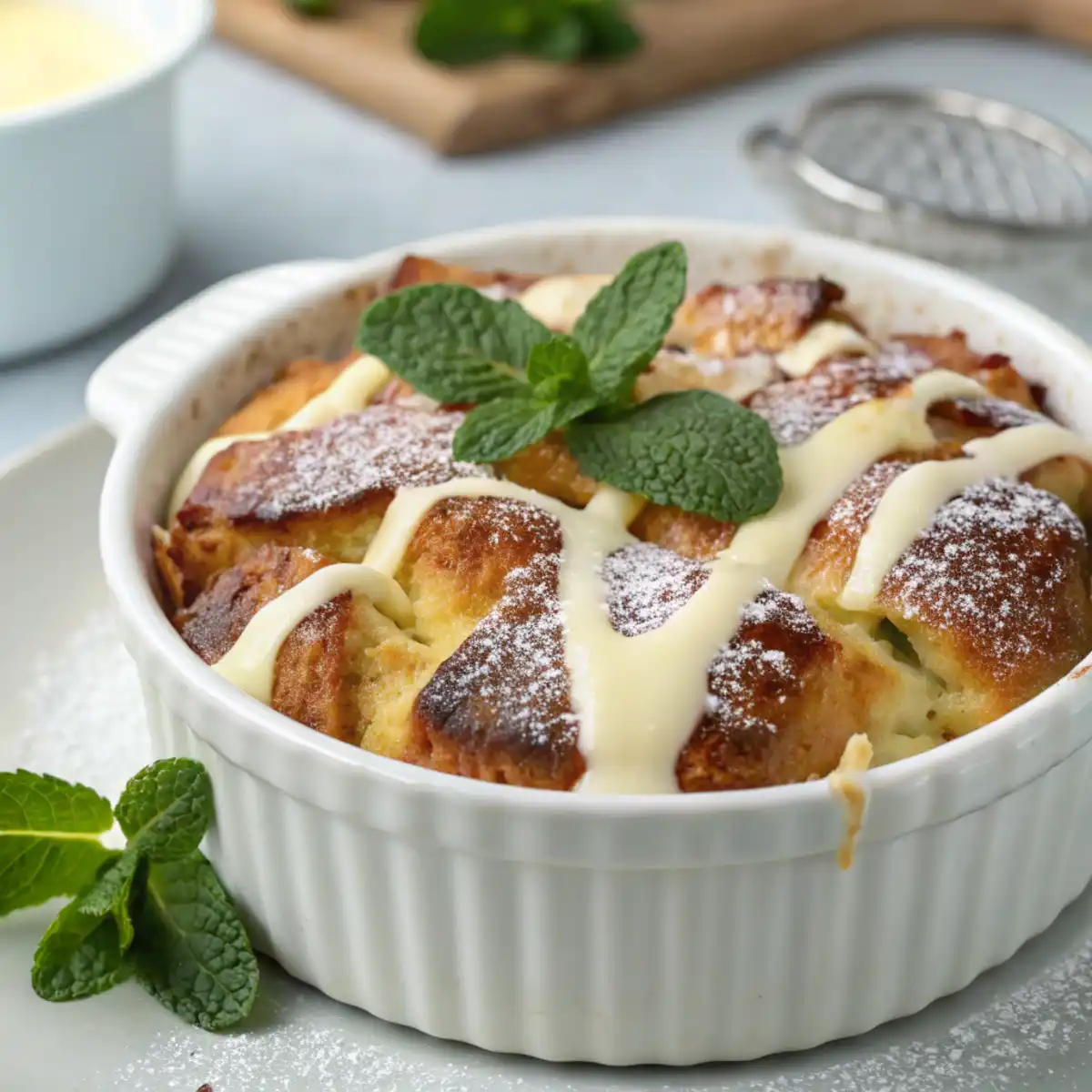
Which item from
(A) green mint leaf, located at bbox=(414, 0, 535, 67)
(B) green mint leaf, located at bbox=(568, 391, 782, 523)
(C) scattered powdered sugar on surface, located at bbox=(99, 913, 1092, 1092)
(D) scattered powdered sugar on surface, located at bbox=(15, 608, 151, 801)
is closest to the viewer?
(C) scattered powdered sugar on surface, located at bbox=(99, 913, 1092, 1092)

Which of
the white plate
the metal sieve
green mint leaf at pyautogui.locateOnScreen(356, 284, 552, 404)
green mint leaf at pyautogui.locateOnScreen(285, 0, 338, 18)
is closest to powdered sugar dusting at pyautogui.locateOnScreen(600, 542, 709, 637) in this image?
green mint leaf at pyautogui.locateOnScreen(356, 284, 552, 404)

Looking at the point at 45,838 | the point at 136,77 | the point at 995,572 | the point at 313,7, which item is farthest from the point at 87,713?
the point at 313,7

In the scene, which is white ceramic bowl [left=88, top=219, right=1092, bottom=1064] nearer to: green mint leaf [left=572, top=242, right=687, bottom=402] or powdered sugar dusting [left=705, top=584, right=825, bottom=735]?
powdered sugar dusting [left=705, top=584, right=825, bottom=735]

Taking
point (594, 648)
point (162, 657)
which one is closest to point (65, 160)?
point (162, 657)

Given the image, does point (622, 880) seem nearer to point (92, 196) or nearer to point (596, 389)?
point (596, 389)

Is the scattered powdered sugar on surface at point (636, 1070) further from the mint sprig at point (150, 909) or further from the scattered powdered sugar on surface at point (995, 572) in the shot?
the scattered powdered sugar on surface at point (995, 572)

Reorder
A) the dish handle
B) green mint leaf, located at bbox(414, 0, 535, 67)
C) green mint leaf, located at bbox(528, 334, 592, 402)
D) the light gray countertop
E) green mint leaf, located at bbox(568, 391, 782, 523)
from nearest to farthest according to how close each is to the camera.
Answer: green mint leaf, located at bbox(568, 391, 782, 523) → green mint leaf, located at bbox(528, 334, 592, 402) → the dish handle → the light gray countertop → green mint leaf, located at bbox(414, 0, 535, 67)

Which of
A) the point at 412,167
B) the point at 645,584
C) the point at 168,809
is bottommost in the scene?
the point at 412,167

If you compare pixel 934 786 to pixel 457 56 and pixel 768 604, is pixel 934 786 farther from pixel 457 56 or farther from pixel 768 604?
pixel 457 56
